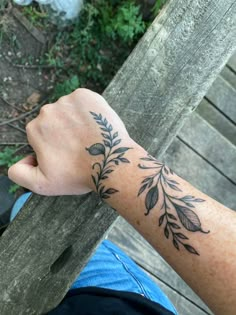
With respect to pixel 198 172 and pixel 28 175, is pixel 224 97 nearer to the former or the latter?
pixel 198 172

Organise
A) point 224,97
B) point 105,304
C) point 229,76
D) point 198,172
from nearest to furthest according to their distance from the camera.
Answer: point 105,304, point 198,172, point 224,97, point 229,76

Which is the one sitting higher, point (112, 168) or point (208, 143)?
point (112, 168)

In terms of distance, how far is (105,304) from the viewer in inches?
49.9

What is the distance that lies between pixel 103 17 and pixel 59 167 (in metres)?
1.92

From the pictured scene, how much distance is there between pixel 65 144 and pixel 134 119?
0.65 ft

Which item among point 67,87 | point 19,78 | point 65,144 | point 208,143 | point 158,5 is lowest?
point 19,78

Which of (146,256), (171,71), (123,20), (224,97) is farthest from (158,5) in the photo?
(171,71)

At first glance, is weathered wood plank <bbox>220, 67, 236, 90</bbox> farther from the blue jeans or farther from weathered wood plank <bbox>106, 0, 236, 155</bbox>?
weathered wood plank <bbox>106, 0, 236, 155</bbox>

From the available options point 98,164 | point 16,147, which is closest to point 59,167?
point 98,164

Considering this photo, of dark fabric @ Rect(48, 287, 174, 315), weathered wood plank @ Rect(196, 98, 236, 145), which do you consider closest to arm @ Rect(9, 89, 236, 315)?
dark fabric @ Rect(48, 287, 174, 315)

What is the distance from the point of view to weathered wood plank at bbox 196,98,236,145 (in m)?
2.77

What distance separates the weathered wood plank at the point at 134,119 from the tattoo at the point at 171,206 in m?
0.16

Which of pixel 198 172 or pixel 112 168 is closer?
pixel 112 168

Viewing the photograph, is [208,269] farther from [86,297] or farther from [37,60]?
[37,60]
